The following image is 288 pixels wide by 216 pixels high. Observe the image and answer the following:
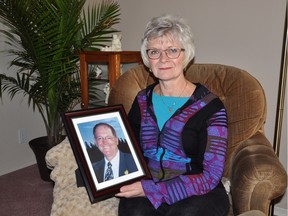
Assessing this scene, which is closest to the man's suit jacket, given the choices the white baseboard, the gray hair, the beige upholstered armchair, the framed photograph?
the framed photograph

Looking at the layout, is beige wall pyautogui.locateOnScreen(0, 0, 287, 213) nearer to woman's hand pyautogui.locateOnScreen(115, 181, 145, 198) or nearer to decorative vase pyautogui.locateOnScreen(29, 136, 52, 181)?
decorative vase pyautogui.locateOnScreen(29, 136, 52, 181)

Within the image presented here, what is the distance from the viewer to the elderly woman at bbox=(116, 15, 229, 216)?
1193 millimetres

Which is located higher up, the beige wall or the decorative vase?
the beige wall

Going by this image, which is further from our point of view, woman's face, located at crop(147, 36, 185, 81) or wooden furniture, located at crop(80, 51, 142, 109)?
wooden furniture, located at crop(80, 51, 142, 109)

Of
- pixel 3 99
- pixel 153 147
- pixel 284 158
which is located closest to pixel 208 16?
→ pixel 284 158

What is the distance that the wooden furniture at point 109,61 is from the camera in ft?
6.66

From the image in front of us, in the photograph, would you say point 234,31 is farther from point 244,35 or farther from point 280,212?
point 280,212

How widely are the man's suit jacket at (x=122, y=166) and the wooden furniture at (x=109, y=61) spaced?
88 centimetres

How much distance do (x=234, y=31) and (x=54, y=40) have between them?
1.23 metres

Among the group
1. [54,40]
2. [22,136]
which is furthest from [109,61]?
[22,136]

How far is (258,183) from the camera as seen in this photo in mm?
1204

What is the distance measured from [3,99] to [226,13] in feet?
6.36

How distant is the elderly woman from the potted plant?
3.21 feet

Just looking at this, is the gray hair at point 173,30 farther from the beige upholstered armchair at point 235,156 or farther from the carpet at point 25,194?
the carpet at point 25,194
